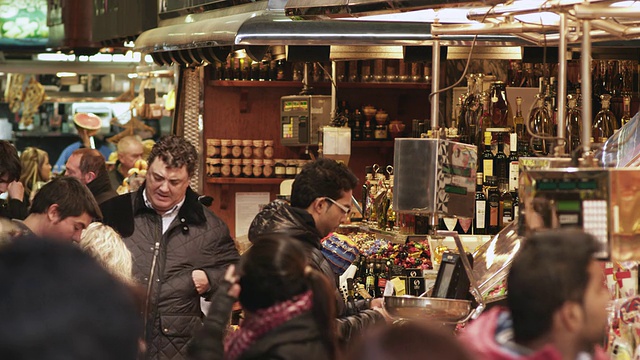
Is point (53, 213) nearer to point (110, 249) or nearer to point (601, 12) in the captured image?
point (110, 249)

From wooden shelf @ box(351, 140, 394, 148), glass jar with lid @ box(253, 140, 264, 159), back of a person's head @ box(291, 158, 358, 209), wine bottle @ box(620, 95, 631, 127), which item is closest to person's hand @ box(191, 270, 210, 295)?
back of a person's head @ box(291, 158, 358, 209)

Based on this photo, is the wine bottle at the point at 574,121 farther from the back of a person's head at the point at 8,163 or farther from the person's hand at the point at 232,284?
the person's hand at the point at 232,284

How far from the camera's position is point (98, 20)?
43.4 ft

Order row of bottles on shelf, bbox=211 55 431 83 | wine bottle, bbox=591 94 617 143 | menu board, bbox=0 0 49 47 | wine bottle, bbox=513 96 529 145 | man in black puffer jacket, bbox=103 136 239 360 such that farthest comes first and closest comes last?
menu board, bbox=0 0 49 47
row of bottles on shelf, bbox=211 55 431 83
wine bottle, bbox=513 96 529 145
wine bottle, bbox=591 94 617 143
man in black puffer jacket, bbox=103 136 239 360

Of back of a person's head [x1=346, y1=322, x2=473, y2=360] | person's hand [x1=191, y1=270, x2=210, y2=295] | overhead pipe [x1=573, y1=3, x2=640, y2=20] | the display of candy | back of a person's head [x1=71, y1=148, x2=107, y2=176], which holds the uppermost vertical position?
overhead pipe [x1=573, y1=3, x2=640, y2=20]

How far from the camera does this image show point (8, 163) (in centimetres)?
549

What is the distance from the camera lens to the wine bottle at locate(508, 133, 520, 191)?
5.98 m

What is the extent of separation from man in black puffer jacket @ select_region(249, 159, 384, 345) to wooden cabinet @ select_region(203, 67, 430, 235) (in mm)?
4729

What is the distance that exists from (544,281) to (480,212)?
12.4 ft

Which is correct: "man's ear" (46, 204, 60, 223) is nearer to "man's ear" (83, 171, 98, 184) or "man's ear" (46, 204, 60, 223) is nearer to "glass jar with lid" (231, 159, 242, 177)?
"man's ear" (83, 171, 98, 184)

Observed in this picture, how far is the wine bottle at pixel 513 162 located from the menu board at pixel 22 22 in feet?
32.7

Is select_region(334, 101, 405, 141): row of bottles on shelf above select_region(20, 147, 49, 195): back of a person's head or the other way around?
above

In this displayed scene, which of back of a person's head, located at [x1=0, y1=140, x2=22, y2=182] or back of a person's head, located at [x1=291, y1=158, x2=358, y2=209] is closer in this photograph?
back of a person's head, located at [x1=291, y1=158, x2=358, y2=209]

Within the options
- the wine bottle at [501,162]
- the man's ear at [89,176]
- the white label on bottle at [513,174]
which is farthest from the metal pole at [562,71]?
the man's ear at [89,176]
